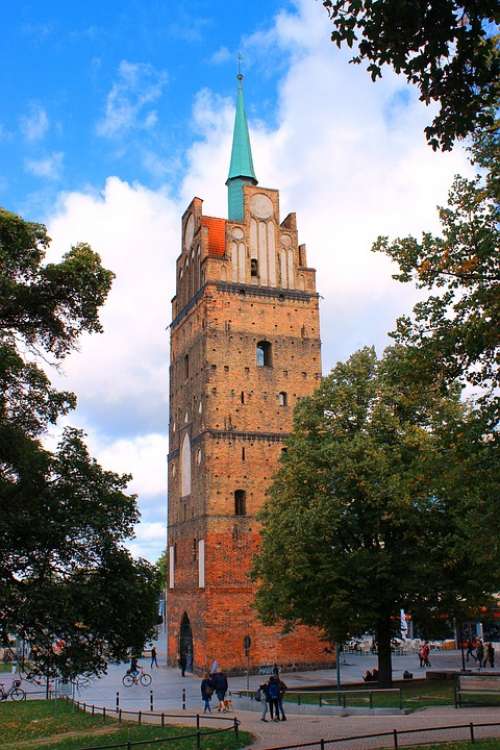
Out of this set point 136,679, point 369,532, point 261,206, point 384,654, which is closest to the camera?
Answer: point 384,654

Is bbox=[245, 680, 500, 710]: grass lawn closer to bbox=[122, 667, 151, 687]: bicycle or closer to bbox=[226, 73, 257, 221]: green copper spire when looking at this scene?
bbox=[122, 667, 151, 687]: bicycle

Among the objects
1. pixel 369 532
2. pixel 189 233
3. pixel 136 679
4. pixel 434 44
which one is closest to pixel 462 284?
pixel 434 44

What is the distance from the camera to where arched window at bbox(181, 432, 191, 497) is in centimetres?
3951

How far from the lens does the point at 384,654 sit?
23.8 meters

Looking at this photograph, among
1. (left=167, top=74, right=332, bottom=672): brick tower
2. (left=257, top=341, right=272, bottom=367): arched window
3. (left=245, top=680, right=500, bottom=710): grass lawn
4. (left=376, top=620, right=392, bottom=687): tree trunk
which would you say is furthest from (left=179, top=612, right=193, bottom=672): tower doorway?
(left=376, top=620, right=392, bottom=687): tree trunk

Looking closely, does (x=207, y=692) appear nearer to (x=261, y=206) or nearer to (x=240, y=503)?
(x=240, y=503)

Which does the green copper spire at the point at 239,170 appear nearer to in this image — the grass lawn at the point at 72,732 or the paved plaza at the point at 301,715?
the paved plaza at the point at 301,715

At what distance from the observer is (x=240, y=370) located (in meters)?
38.1

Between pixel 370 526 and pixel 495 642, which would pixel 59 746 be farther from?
pixel 495 642

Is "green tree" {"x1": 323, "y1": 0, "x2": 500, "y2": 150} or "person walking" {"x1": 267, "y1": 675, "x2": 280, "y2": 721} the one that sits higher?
"green tree" {"x1": 323, "y1": 0, "x2": 500, "y2": 150}

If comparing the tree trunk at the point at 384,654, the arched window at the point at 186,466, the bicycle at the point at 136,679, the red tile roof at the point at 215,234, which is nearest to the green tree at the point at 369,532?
the tree trunk at the point at 384,654

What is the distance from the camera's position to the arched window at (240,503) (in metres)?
36.3

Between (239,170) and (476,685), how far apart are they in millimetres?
32257

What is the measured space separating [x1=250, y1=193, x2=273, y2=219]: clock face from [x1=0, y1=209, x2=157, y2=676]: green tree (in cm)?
2918
